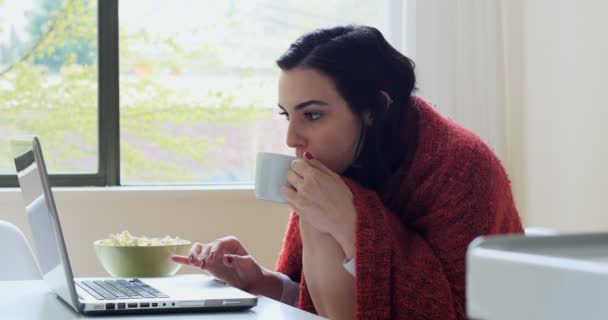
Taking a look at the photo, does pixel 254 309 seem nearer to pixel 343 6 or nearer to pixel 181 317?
pixel 181 317

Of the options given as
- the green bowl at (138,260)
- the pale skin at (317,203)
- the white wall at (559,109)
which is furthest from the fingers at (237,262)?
the white wall at (559,109)

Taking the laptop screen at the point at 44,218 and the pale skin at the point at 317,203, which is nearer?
the laptop screen at the point at 44,218

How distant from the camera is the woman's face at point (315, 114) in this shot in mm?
1436

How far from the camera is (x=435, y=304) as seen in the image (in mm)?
1241

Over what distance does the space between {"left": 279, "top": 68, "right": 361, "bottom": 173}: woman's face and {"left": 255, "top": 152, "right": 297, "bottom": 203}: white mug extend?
A: 0.12 metres

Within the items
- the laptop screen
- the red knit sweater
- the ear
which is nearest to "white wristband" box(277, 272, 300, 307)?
the red knit sweater

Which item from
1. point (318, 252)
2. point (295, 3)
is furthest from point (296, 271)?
point (295, 3)

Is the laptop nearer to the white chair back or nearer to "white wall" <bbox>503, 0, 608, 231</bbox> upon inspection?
the white chair back

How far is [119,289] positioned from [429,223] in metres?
0.49

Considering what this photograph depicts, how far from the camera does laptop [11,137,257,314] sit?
3.36 ft

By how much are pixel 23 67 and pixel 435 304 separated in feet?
6.37

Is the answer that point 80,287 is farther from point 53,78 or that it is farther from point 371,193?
point 53,78

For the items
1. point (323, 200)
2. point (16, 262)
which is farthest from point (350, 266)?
point (16, 262)

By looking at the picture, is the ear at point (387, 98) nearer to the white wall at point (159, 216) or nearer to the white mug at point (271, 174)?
the white mug at point (271, 174)
